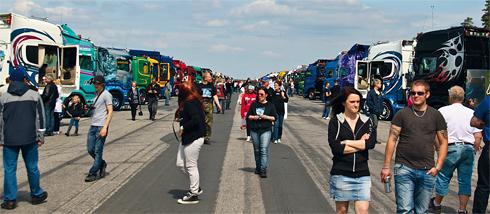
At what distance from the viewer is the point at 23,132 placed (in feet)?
20.2

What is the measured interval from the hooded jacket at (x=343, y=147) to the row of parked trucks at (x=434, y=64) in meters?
12.5

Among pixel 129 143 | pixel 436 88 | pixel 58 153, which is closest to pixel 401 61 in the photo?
pixel 436 88

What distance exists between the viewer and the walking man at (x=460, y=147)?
5.96 metres

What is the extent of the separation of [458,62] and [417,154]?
14495 mm

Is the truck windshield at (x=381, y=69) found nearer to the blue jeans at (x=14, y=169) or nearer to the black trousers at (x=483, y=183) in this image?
the black trousers at (x=483, y=183)

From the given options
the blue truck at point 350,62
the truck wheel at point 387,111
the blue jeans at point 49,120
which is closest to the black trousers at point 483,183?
the blue jeans at point 49,120

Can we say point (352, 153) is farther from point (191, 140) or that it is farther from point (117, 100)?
point (117, 100)

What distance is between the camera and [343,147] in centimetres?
445

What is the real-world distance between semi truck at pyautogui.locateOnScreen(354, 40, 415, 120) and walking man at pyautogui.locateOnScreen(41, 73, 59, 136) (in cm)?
1375

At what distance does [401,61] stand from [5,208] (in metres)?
18.8

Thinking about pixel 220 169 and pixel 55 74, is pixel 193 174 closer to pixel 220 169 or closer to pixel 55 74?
pixel 220 169

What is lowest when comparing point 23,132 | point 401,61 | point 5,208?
point 5,208

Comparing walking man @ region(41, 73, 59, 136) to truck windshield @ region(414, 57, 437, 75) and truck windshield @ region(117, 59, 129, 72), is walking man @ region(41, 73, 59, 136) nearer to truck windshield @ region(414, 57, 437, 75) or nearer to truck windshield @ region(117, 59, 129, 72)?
→ truck windshield @ region(117, 59, 129, 72)

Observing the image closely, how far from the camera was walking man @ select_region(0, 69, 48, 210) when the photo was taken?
6.11 meters
